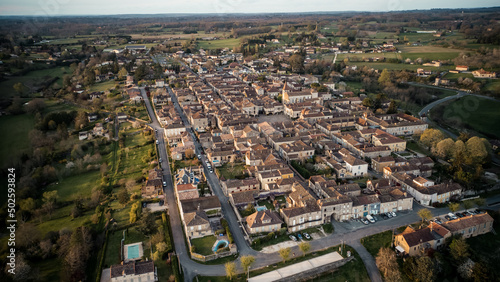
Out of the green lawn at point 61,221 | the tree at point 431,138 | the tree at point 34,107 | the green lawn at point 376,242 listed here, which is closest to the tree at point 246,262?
the green lawn at point 376,242

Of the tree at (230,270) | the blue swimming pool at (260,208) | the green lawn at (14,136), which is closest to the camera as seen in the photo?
the tree at (230,270)

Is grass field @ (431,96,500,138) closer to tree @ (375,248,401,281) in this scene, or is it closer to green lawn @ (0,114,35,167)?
tree @ (375,248,401,281)

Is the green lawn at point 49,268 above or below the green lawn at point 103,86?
below

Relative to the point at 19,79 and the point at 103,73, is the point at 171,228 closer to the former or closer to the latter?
the point at 19,79

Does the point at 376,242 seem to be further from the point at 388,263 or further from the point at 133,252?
the point at 133,252

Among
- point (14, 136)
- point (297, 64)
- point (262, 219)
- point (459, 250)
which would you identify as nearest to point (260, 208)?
point (262, 219)

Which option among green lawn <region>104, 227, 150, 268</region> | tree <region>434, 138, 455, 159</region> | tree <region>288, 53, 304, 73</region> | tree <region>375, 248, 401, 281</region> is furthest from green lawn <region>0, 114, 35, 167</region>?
tree <region>288, 53, 304, 73</region>

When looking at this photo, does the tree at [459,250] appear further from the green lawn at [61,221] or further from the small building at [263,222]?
the green lawn at [61,221]
